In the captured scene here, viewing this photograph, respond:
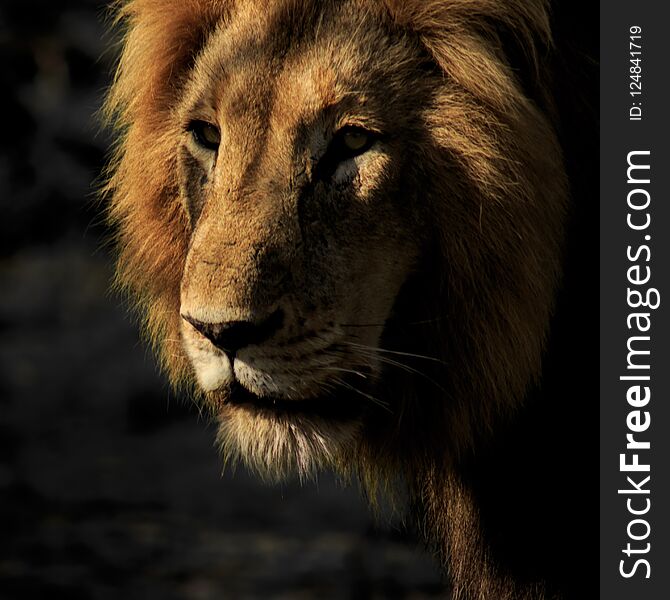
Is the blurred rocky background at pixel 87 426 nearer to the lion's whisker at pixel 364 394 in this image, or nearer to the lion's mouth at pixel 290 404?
the lion's whisker at pixel 364 394

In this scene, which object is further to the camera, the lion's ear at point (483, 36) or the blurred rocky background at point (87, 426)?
the blurred rocky background at point (87, 426)

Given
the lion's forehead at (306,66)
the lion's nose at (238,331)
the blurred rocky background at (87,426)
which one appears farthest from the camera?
the blurred rocky background at (87,426)

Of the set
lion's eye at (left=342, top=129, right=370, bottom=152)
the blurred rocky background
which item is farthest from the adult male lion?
the blurred rocky background

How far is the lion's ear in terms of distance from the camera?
2.55m

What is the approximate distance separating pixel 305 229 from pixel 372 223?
14 cm

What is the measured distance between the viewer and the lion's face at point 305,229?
97.0 inches

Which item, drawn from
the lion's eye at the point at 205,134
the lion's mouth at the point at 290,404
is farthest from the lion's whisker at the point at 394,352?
the lion's eye at the point at 205,134

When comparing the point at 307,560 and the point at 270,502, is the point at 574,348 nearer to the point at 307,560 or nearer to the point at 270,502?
the point at 307,560

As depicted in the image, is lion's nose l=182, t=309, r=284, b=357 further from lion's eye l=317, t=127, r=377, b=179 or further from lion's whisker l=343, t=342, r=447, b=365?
lion's eye l=317, t=127, r=377, b=179

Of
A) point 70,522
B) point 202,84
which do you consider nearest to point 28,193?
point 70,522

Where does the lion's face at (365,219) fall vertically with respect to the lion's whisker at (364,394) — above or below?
above

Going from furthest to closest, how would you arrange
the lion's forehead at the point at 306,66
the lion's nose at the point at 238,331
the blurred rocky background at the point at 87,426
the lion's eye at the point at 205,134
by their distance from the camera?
the blurred rocky background at the point at 87,426 < the lion's eye at the point at 205,134 < the lion's forehead at the point at 306,66 < the lion's nose at the point at 238,331

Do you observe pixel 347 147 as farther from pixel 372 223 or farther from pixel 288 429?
pixel 288 429

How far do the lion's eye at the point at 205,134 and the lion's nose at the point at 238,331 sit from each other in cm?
49
